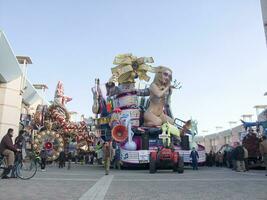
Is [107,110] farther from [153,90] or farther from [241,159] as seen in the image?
[241,159]

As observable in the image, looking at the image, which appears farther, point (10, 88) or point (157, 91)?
point (10, 88)

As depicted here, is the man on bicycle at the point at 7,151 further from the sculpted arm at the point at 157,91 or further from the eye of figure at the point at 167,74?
the eye of figure at the point at 167,74

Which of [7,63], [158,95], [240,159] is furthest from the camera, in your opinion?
[7,63]

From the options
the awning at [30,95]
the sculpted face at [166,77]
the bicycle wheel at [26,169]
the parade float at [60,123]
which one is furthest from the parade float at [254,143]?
the awning at [30,95]

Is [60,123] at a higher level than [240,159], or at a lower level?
higher

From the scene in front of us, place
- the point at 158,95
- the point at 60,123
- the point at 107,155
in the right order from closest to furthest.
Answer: the point at 107,155 → the point at 158,95 → the point at 60,123

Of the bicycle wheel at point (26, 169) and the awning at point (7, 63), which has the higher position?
the awning at point (7, 63)

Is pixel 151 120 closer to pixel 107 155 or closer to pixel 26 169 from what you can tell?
pixel 107 155

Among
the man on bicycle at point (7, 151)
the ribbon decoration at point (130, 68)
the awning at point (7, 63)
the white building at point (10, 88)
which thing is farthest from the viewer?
the white building at point (10, 88)

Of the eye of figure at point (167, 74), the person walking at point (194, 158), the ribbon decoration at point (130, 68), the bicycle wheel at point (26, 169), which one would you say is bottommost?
the bicycle wheel at point (26, 169)

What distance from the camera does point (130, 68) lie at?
2577cm

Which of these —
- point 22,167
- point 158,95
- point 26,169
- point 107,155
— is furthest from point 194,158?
point 22,167

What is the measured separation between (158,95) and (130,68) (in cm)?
421

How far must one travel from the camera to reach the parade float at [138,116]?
2042 cm
